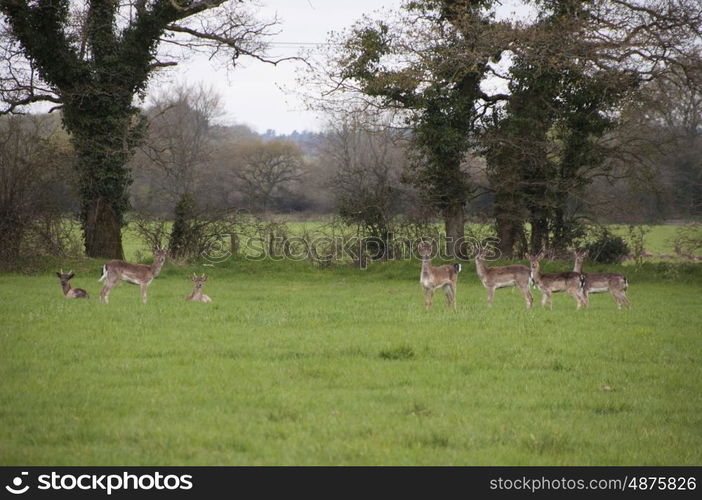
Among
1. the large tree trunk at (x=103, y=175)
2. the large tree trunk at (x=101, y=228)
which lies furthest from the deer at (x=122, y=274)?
the large tree trunk at (x=101, y=228)

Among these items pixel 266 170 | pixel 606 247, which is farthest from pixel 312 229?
pixel 266 170

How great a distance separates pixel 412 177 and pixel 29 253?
12.7 m

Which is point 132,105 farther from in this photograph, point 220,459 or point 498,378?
point 220,459

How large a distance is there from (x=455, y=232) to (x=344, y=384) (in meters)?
19.6

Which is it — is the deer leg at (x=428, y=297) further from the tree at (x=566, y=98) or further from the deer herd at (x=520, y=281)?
the tree at (x=566, y=98)

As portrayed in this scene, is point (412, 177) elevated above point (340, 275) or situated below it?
above

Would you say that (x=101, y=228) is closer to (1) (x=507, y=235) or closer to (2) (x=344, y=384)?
(1) (x=507, y=235)

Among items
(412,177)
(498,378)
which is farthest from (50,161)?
(498,378)

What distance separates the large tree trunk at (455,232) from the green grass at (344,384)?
10584 mm

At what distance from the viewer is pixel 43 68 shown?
2702 centimetres

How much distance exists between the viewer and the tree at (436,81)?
2614 centimetres

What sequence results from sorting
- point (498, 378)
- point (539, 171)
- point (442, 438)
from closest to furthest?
1. point (442, 438)
2. point (498, 378)
3. point (539, 171)

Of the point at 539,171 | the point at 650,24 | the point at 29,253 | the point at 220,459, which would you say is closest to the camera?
the point at 220,459

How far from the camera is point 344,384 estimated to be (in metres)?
10.1
